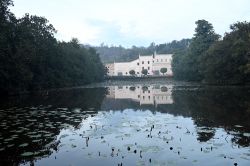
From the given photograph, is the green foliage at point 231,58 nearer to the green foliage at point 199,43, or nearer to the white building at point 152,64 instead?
the green foliage at point 199,43

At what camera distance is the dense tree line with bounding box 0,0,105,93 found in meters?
41.5

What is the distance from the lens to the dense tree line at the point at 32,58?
41.5 meters

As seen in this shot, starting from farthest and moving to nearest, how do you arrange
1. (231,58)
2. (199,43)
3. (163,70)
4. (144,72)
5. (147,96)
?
(163,70) < (144,72) < (199,43) < (231,58) < (147,96)

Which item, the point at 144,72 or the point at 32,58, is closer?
the point at 32,58

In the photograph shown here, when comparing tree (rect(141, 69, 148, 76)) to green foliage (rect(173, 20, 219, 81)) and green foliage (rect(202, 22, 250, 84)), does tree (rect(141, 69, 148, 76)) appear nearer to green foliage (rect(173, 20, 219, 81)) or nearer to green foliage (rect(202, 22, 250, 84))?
green foliage (rect(173, 20, 219, 81))

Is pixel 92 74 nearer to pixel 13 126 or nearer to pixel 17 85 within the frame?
pixel 17 85

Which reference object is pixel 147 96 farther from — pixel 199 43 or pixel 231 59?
pixel 199 43

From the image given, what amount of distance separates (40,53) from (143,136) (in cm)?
4332

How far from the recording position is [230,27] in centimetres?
5594

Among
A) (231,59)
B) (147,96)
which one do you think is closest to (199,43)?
(231,59)

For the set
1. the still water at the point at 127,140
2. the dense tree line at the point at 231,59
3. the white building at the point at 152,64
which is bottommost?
the still water at the point at 127,140

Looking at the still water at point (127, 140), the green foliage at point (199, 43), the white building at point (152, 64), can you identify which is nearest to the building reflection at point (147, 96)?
the still water at point (127, 140)

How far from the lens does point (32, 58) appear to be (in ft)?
156

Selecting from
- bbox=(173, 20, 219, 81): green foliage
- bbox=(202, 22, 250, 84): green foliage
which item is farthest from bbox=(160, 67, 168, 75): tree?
bbox=(202, 22, 250, 84): green foliage
